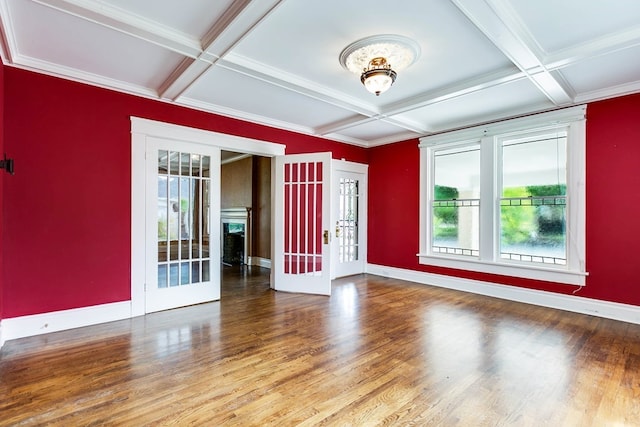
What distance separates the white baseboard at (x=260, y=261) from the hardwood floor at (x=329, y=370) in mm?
3060

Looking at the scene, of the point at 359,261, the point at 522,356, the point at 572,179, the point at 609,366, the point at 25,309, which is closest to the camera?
the point at 609,366

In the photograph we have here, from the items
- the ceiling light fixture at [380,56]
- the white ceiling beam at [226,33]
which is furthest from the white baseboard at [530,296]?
the white ceiling beam at [226,33]

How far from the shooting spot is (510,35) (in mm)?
2484

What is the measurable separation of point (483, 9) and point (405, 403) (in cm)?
274

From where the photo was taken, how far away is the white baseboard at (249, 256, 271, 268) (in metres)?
7.00

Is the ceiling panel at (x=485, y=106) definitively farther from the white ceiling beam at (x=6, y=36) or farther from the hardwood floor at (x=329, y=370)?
the white ceiling beam at (x=6, y=36)

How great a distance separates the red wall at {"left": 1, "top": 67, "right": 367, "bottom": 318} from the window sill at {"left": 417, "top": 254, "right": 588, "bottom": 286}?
4659 millimetres

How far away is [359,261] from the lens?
6.44 metres

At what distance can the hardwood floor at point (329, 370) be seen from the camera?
1938 mm

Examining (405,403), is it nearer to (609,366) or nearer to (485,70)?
(609,366)

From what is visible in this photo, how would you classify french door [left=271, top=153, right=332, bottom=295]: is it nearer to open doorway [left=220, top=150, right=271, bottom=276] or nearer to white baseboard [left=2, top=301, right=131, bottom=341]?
open doorway [left=220, top=150, right=271, bottom=276]

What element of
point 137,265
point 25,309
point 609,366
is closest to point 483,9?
point 609,366

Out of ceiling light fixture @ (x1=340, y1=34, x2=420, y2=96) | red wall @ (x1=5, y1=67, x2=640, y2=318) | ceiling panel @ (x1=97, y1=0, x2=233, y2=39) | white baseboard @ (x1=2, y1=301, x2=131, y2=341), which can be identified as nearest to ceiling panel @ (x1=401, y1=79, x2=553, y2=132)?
red wall @ (x1=5, y1=67, x2=640, y2=318)

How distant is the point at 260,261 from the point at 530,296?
5.16 m
